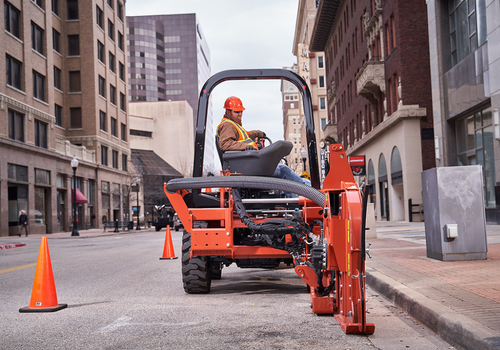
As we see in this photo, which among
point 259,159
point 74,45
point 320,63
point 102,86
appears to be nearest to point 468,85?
point 259,159

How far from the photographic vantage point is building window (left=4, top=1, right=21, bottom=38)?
35.4 m

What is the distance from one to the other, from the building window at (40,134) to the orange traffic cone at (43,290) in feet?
112

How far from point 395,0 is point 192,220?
27563 millimetres

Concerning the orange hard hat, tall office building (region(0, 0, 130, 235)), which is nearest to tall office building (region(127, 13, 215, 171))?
tall office building (region(0, 0, 130, 235))

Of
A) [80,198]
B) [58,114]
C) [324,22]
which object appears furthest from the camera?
[324,22]

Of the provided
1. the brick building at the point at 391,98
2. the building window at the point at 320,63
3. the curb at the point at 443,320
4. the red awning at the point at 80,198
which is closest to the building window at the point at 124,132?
the red awning at the point at 80,198

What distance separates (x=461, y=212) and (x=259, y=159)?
3921 mm

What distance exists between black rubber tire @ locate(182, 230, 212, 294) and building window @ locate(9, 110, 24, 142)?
101ft

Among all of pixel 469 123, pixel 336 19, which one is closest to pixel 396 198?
pixel 469 123

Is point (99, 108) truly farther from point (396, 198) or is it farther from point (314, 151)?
point (314, 151)

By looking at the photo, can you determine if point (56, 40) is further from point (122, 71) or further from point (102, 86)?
point (122, 71)

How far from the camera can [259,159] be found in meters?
6.71

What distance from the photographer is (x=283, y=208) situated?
7176 mm

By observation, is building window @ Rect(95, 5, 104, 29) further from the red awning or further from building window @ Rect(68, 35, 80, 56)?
the red awning
